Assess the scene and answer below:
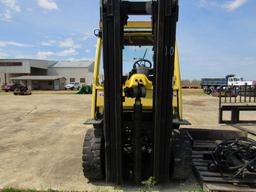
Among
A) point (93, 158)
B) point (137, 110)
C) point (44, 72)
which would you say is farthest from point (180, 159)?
point (44, 72)

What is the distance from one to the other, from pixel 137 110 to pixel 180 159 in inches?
41.1

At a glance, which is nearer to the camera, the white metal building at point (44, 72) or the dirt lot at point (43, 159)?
the dirt lot at point (43, 159)

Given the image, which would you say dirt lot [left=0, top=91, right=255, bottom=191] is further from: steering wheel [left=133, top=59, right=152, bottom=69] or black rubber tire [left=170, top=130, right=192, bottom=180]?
steering wheel [left=133, top=59, right=152, bottom=69]

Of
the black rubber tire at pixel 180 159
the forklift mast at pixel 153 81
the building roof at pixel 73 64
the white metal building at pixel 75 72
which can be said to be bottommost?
the black rubber tire at pixel 180 159

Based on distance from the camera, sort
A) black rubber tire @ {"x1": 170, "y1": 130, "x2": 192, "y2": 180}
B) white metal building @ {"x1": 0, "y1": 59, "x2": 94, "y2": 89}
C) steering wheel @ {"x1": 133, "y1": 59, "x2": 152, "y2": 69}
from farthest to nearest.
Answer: white metal building @ {"x1": 0, "y1": 59, "x2": 94, "y2": 89} → steering wheel @ {"x1": 133, "y1": 59, "x2": 152, "y2": 69} → black rubber tire @ {"x1": 170, "y1": 130, "x2": 192, "y2": 180}

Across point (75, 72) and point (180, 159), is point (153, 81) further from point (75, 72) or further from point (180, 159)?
point (75, 72)

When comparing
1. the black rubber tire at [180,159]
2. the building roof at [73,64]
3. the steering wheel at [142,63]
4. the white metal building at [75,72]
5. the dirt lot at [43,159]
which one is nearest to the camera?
the black rubber tire at [180,159]

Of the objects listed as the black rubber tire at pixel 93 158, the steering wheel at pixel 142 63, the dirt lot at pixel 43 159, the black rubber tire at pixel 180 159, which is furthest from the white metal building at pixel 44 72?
the black rubber tire at pixel 180 159

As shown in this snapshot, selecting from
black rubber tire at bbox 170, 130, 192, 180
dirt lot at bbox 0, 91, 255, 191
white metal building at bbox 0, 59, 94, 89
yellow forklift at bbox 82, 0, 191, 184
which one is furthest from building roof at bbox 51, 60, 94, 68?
black rubber tire at bbox 170, 130, 192, 180

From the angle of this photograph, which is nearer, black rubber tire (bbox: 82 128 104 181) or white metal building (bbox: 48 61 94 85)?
black rubber tire (bbox: 82 128 104 181)

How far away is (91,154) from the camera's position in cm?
460

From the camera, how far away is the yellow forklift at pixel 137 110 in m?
3.74

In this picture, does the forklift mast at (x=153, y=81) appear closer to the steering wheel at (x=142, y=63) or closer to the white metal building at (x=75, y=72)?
the steering wheel at (x=142, y=63)

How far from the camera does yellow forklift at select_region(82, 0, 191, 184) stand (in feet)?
12.3
